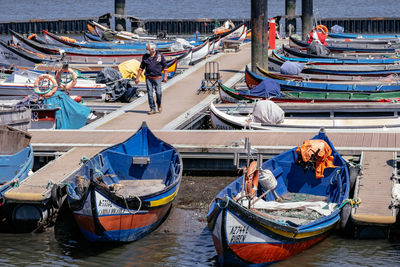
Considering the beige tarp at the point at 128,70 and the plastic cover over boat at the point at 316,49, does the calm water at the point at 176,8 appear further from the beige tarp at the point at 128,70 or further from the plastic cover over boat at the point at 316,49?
the beige tarp at the point at 128,70

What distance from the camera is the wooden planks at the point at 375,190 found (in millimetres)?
13008

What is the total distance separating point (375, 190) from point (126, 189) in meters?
4.93

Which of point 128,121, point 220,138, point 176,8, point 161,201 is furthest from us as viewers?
point 176,8

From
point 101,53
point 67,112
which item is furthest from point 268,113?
point 101,53

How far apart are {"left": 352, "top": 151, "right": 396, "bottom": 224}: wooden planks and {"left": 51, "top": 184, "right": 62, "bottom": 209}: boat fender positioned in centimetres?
558

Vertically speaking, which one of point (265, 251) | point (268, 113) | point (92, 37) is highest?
point (92, 37)

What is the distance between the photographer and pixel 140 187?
1490 centimetres

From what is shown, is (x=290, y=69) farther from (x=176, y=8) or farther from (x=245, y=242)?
(x=176, y=8)

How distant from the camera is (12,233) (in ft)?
47.4

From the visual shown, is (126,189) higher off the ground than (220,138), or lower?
lower

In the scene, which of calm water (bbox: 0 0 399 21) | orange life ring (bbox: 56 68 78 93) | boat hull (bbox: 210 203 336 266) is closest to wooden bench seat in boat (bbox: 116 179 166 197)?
boat hull (bbox: 210 203 336 266)

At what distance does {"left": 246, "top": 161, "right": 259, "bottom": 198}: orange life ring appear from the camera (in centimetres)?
1299

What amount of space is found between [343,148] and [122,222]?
587cm

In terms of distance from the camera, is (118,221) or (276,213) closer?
(118,221)
